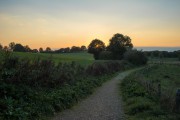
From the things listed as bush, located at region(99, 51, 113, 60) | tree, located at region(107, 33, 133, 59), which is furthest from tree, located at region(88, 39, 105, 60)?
bush, located at region(99, 51, 113, 60)

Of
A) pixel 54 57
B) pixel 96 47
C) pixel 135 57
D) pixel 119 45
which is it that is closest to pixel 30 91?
pixel 54 57

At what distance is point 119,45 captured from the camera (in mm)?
119938

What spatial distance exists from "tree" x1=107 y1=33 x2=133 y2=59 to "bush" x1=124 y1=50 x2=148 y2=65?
449 inches

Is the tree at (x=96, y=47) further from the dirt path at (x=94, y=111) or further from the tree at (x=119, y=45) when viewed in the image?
the dirt path at (x=94, y=111)

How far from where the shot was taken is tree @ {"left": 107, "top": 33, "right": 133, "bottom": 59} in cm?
11819

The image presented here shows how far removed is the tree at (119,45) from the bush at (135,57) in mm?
11417

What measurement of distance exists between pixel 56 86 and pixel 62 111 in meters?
4.20

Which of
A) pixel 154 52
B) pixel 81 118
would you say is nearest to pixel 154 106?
pixel 81 118

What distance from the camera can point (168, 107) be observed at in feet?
48.5

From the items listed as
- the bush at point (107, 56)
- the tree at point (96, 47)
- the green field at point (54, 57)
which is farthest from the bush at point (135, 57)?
the tree at point (96, 47)

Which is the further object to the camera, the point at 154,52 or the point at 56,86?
the point at 154,52

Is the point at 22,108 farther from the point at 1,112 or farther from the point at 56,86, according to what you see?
the point at 56,86

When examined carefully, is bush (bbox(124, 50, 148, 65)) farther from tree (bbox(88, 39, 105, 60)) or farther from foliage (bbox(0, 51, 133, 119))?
foliage (bbox(0, 51, 133, 119))

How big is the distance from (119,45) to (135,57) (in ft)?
64.7
